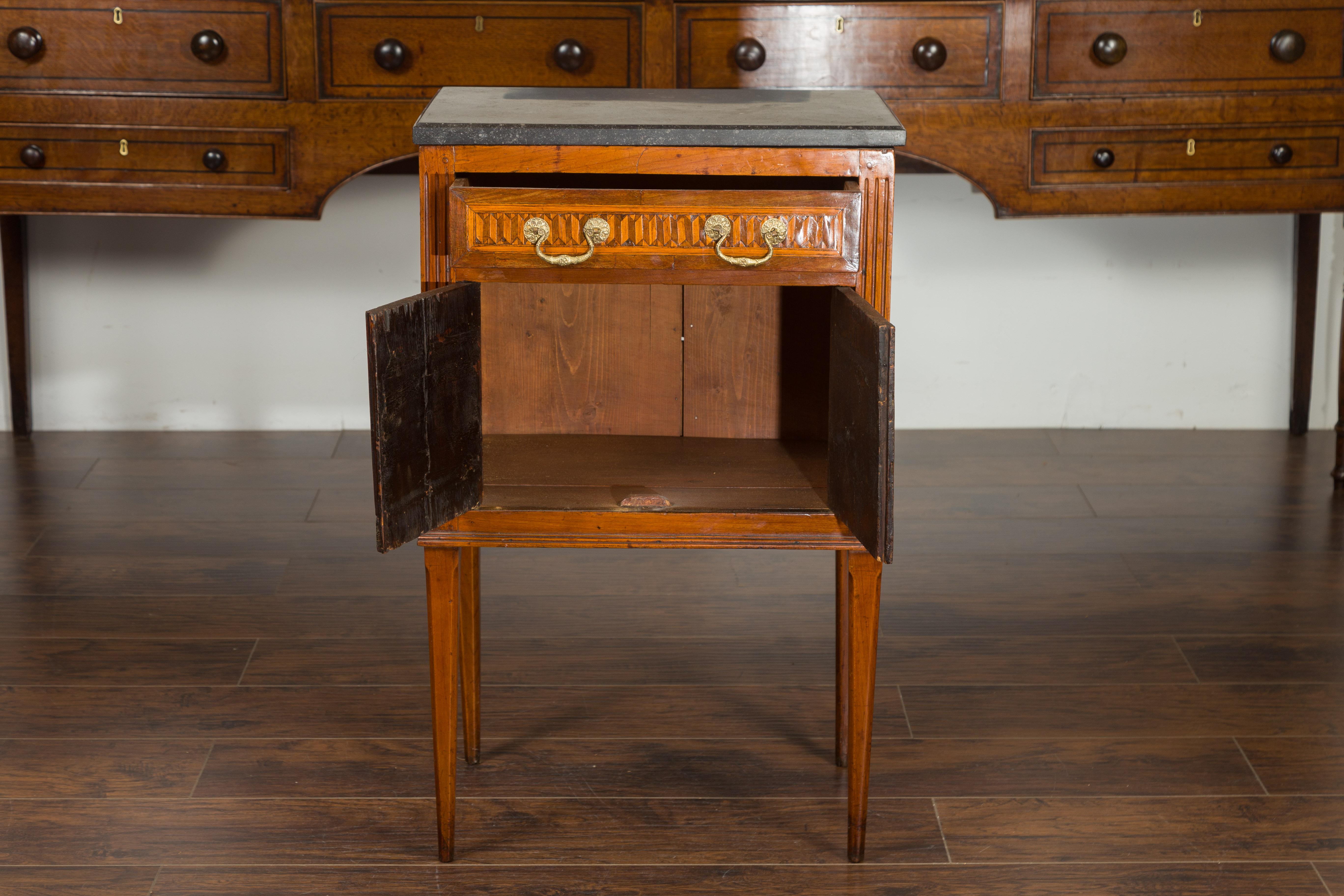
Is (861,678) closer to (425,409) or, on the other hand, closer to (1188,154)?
(425,409)

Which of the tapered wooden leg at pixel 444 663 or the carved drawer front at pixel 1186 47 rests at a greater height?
the carved drawer front at pixel 1186 47

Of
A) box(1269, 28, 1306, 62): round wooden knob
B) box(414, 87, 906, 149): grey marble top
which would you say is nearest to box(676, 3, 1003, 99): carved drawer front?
box(1269, 28, 1306, 62): round wooden knob

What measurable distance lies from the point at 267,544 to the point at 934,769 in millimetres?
1330

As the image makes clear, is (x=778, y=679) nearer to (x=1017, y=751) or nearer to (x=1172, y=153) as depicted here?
(x=1017, y=751)

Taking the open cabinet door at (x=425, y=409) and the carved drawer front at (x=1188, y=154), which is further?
the carved drawer front at (x=1188, y=154)

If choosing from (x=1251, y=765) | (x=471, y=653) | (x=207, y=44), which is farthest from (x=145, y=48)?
(x=1251, y=765)

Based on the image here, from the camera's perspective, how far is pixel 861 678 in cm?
163

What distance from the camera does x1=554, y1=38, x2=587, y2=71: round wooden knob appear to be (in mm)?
2508

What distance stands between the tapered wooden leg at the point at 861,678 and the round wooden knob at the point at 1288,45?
1432mm

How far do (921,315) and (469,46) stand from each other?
1298 millimetres

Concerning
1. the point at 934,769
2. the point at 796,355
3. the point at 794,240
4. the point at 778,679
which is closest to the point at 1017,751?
the point at 934,769

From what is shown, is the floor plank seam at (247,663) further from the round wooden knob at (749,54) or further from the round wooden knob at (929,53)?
the round wooden knob at (929,53)

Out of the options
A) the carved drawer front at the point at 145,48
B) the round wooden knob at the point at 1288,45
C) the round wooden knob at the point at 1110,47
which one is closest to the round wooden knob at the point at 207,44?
the carved drawer front at the point at 145,48

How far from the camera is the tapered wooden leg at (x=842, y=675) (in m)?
1.88
